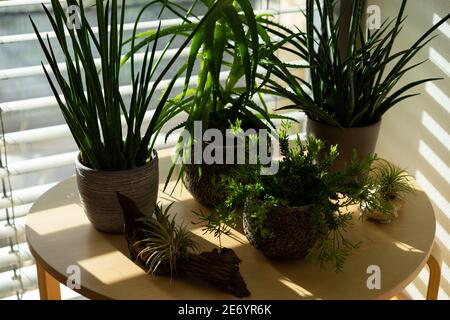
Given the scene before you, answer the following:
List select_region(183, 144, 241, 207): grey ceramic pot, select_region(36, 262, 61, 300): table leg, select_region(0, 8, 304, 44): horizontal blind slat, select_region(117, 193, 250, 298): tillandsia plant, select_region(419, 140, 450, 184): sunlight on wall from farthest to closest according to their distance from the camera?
select_region(419, 140, 450, 184): sunlight on wall → select_region(0, 8, 304, 44): horizontal blind slat → select_region(36, 262, 61, 300): table leg → select_region(183, 144, 241, 207): grey ceramic pot → select_region(117, 193, 250, 298): tillandsia plant

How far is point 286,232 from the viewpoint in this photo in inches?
40.1

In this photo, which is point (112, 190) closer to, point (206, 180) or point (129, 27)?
point (206, 180)

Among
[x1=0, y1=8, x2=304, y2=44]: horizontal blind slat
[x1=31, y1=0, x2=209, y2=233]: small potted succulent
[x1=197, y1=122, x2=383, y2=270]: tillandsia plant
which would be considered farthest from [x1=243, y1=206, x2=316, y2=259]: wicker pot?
[x1=0, y1=8, x2=304, y2=44]: horizontal blind slat

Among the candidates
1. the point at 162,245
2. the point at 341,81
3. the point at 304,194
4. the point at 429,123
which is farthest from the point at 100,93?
the point at 429,123

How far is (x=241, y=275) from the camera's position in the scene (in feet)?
3.40

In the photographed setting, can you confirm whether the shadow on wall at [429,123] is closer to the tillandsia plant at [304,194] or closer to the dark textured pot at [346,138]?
the dark textured pot at [346,138]

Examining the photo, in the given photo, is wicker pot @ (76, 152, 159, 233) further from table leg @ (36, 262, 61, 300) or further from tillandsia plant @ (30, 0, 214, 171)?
table leg @ (36, 262, 61, 300)

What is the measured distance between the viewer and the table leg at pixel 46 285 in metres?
1.28

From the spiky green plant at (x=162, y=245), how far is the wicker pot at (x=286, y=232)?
0.11 metres

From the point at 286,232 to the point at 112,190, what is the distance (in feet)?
1.01

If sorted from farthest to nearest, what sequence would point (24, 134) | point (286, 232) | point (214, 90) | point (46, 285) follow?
point (24, 134) < point (46, 285) < point (214, 90) < point (286, 232)

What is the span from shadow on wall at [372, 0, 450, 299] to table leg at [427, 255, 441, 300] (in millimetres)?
357

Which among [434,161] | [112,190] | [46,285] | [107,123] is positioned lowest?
[46,285]

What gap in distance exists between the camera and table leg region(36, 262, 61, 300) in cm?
128
